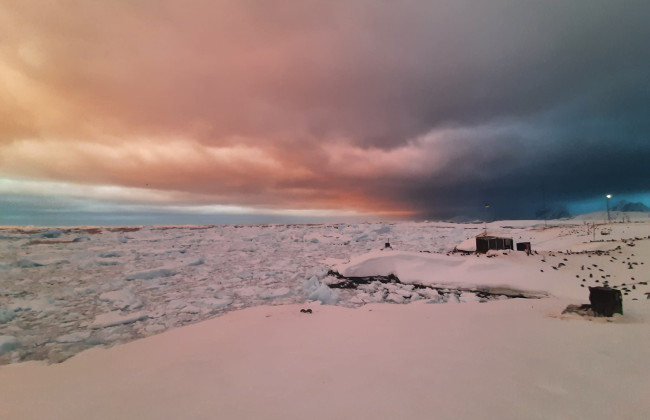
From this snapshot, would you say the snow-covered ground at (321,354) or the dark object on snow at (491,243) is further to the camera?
the dark object on snow at (491,243)

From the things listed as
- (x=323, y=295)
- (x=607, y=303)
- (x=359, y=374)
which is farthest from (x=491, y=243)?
(x=359, y=374)

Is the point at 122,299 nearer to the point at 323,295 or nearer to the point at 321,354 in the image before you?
the point at 323,295

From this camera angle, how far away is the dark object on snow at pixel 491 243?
1308 centimetres

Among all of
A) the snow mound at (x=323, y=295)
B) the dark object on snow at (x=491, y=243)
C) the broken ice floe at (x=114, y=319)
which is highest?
the dark object on snow at (x=491, y=243)

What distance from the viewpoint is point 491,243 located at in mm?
13180

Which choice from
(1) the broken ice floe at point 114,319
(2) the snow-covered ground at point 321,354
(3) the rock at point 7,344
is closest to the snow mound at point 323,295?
(2) the snow-covered ground at point 321,354

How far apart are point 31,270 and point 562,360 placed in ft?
53.2

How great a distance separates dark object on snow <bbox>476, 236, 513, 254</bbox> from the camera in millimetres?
13078

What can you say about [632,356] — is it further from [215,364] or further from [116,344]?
[116,344]

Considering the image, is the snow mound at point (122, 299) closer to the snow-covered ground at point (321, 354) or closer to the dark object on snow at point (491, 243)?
the snow-covered ground at point (321, 354)

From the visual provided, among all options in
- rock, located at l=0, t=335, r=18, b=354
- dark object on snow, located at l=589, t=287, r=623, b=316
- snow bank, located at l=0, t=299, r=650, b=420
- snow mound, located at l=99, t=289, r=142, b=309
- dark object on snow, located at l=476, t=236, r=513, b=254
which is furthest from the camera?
dark object on snow, located at l=476, t=236, r=513, b=254

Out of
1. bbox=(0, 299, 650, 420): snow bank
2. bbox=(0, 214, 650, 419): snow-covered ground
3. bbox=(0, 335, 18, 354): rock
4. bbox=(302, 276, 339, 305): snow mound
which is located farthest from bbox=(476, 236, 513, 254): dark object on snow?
bbox=(0, 335, 18, 354): rock

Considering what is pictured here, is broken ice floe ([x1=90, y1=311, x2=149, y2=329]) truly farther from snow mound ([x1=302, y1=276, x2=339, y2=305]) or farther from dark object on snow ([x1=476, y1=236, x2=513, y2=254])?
dark object on snow ([x1=476, y1=236, x2=513, y2=254])

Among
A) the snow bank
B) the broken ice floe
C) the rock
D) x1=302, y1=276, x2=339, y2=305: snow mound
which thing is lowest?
the broken ice floe
